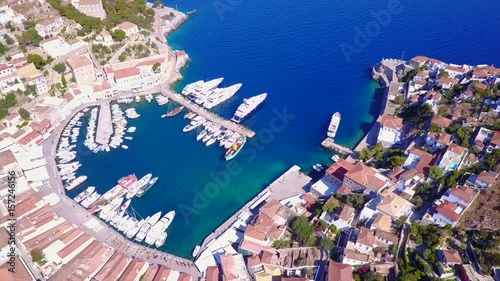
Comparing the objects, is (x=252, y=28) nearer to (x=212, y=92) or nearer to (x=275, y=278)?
(x=212, y=92)

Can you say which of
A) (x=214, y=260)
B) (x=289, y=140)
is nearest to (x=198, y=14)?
(x=289, y=140)

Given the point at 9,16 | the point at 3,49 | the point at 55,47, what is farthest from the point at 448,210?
the point at 9,16

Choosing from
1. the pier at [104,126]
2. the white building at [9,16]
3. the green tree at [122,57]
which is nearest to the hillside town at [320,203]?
the pier at [104,126]

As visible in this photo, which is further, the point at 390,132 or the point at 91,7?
the point at 91,7

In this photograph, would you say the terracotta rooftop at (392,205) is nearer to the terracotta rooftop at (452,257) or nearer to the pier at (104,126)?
the terracotta rooftop at (452,257)

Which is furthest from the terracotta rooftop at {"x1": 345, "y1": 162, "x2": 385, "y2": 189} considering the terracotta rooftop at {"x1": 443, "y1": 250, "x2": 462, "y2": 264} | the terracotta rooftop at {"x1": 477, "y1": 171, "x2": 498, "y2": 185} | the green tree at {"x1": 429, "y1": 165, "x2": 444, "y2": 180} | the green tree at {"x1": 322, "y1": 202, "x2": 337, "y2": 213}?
the terracotta rooftop at {"x1": 477, "y1": 171, "x2": 498, "y2": 185}

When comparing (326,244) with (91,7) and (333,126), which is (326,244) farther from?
(91,7)

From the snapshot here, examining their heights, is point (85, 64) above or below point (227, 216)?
above
